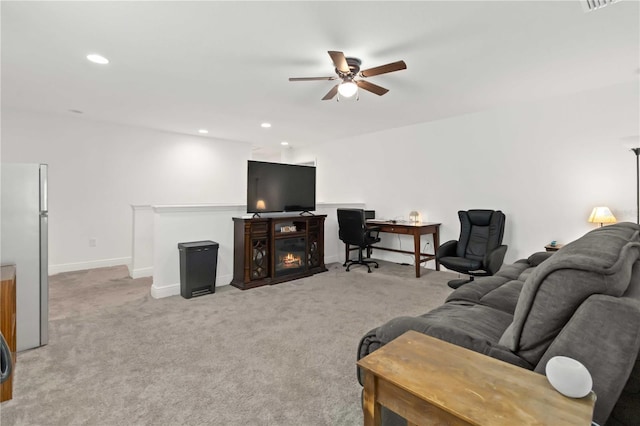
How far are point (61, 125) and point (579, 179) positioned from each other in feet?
23.7

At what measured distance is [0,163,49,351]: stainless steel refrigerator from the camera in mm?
2256

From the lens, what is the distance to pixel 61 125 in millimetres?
4766

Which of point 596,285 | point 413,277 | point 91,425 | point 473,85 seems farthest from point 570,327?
point 413,277

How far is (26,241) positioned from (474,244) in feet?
15.3

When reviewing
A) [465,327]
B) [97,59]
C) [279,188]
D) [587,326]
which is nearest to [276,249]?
[279,188]

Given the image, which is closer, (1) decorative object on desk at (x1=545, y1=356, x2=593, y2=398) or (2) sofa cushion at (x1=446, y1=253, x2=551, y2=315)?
(1) decorative object on desk at (x1=545, y1=356, x2=593, y2=398)

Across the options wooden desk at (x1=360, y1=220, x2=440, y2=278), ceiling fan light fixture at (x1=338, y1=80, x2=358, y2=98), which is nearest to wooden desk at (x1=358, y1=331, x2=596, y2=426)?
ceiling fan light fixture at (x1=338, y1=80, x2=358, y2=98)

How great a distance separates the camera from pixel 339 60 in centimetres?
241

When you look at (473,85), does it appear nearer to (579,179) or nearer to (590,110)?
(590,110)

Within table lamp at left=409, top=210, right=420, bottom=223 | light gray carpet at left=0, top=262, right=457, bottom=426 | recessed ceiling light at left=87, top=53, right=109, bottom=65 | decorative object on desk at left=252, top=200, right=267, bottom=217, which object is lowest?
light gray carpet at left=0, top=262, right=457, bottom=426

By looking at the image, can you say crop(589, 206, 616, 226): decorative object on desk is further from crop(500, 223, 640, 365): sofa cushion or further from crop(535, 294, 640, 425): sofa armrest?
crop(535, 294, 640, 425): sofa armrest

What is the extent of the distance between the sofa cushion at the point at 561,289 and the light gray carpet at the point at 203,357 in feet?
3.22

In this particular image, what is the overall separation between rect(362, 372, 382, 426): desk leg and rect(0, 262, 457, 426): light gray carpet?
708mm

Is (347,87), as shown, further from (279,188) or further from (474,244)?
(474,244)
